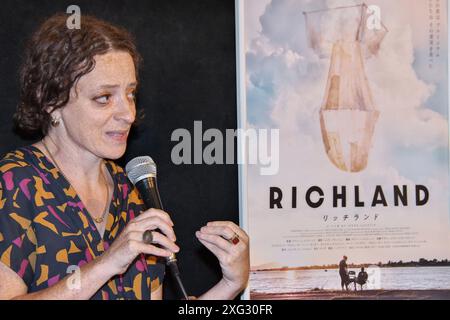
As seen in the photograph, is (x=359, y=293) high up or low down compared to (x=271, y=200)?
down

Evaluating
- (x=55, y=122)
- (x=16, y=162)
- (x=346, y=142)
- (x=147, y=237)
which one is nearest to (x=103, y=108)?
(x=55, y=122)

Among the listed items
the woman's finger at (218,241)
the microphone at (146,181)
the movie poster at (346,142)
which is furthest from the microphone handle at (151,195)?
the movie poster at (346,142)

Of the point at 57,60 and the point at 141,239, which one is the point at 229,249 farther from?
the point at 57,60

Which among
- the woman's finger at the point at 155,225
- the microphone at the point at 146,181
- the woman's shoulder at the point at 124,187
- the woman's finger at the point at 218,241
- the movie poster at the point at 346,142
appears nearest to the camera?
the woman's finger at the point at 155,225

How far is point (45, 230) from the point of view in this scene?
1.60 metres

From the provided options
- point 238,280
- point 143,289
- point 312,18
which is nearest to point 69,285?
point 143,289

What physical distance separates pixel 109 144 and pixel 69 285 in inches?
15.9

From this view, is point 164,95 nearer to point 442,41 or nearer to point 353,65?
point 353,65

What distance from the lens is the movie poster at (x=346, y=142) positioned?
6.90 feet

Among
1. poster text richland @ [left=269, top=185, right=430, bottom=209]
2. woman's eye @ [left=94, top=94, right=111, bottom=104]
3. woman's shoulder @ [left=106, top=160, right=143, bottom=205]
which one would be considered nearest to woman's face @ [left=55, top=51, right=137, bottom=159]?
woman's eye @ [left=94, top=94, right=111, bottom=104]

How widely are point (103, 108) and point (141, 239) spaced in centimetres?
41

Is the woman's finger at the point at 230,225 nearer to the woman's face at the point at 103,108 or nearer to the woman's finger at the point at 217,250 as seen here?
the woman's finger at the point at 217,250

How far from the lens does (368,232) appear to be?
213 cm

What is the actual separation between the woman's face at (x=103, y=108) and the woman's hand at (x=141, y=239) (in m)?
0.31
